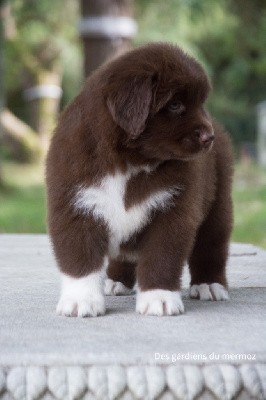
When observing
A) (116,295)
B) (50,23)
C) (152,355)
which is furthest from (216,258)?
(50,23)

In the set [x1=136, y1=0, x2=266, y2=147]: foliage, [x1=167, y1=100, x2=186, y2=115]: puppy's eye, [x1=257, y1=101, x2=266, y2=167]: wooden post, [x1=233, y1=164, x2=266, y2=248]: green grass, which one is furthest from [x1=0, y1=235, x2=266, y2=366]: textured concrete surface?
[x1=257, y1=101, x2=266, y2=167]: wooden post

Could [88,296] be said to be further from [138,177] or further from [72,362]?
[72,362]

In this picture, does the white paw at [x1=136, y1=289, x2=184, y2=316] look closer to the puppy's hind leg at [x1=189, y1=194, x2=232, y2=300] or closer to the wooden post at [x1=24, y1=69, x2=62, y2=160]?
the puppy's hind leg at [x1=189, y1=194, x2=232, y2=300]

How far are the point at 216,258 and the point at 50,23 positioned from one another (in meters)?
16.1

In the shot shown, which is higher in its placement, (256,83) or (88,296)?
(88,296)

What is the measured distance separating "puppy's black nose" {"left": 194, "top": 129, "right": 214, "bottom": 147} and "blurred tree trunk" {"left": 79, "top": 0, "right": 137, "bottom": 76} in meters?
5.56

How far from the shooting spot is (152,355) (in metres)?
2.11

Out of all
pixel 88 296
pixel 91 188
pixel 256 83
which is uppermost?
pixel 91 188

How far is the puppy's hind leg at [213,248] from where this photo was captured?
3.29 metres

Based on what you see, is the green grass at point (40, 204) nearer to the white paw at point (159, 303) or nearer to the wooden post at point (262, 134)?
the white paw at point (159, 303)

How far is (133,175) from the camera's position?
2.80 metres

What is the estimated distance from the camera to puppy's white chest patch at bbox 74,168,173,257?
2771 mm

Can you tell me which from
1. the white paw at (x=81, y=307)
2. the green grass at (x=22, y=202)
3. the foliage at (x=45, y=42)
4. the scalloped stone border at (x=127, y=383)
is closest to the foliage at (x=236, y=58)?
the foliage at (x=45, y=42)

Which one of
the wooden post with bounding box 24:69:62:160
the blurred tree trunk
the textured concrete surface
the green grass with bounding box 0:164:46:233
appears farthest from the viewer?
the wooden post with bounding box 24:69:62:160
